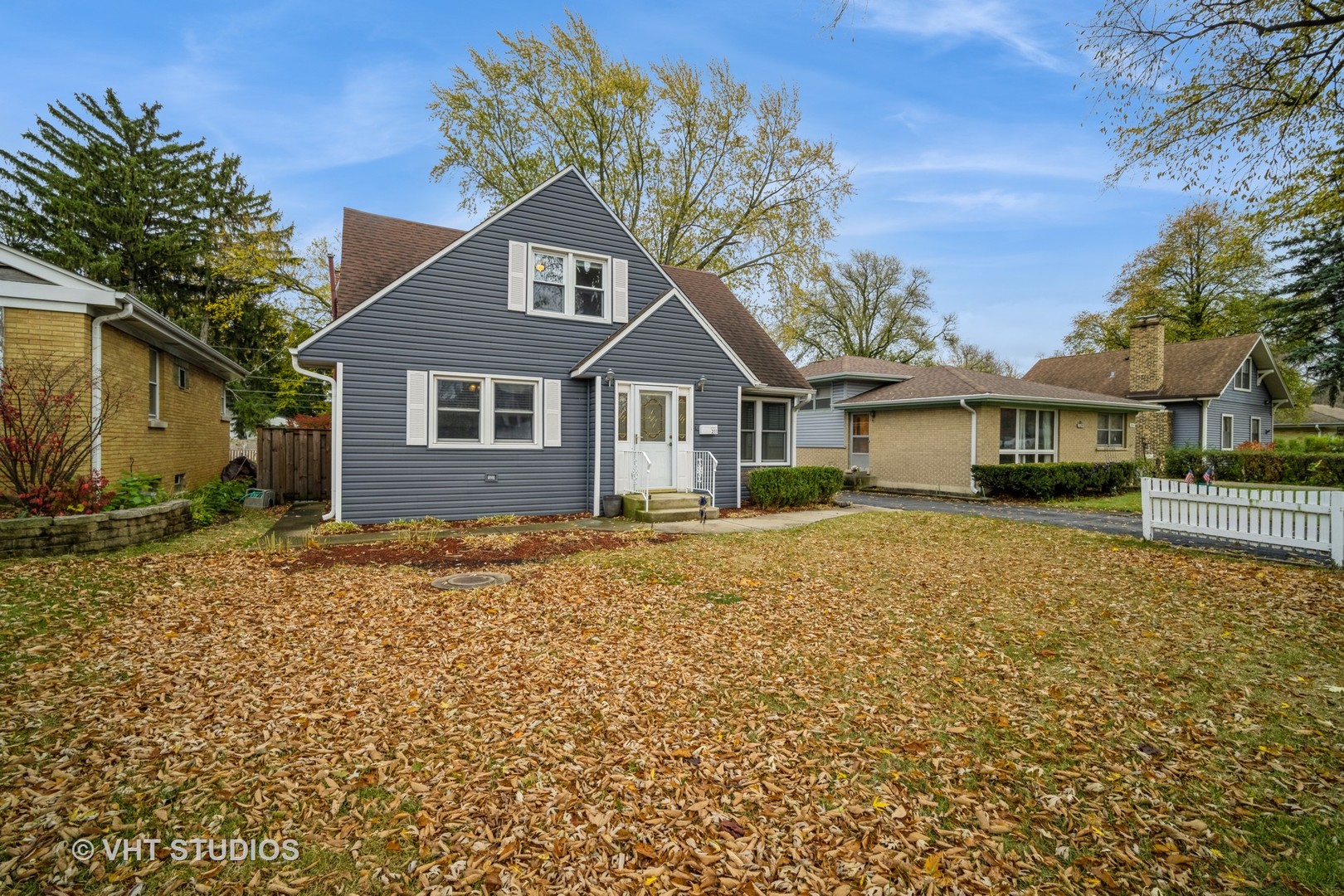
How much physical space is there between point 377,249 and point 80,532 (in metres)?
7.80

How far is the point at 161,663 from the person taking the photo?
4359 millimetres

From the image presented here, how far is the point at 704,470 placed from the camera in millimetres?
13562

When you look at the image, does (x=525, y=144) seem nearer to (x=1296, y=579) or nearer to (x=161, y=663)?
(x=161, y=663)

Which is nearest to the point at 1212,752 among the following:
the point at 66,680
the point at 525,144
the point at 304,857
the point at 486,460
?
the point at 304,857

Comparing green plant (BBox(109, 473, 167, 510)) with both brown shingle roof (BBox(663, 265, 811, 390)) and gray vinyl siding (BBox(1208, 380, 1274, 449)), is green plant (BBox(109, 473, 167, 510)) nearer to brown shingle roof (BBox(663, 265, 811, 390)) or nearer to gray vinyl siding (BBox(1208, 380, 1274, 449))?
brown shingle roof (BBox(663, 265, 811, 390))

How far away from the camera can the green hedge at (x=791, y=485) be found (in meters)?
14.1

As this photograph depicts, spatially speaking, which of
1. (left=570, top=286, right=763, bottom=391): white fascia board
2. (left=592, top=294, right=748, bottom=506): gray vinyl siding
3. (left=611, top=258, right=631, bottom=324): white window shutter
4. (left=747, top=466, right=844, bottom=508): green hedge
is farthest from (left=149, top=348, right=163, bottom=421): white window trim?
(left=747, top=466, right=844, bottom=508): green hedge

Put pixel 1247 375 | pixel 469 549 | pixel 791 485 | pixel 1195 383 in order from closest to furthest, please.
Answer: pixel 469 549, pixel 791 485, pixel 1195 383, pixel 1247 375

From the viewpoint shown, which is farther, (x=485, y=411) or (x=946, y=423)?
(x=946, y=423)

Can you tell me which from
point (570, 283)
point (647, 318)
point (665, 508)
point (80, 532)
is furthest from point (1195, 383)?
point (80, 532)

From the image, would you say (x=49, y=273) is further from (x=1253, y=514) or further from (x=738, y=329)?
(x=1253, y=514)

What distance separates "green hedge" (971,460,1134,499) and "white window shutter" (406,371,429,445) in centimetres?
1578

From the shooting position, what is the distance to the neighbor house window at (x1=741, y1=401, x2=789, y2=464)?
15211 mm

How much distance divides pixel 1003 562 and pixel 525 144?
24269 millimetres
